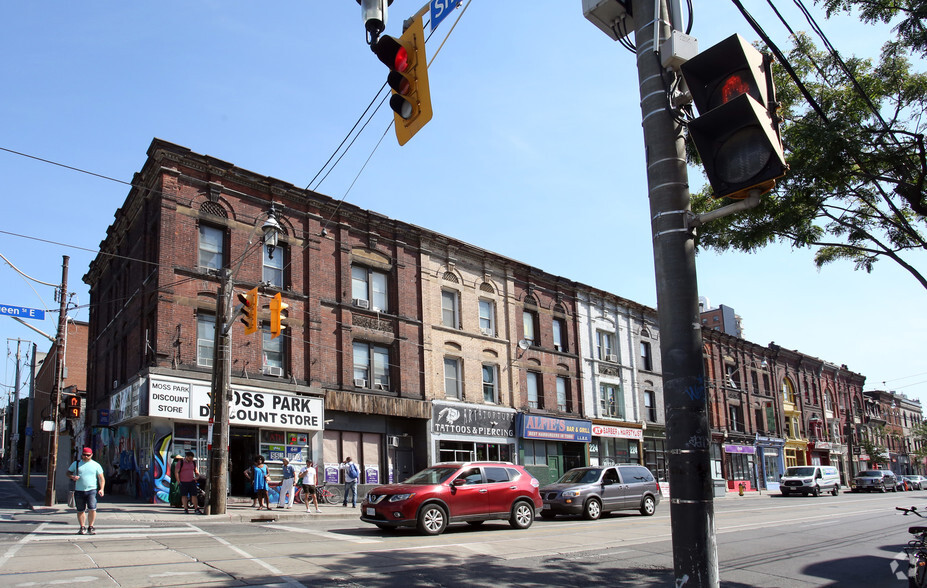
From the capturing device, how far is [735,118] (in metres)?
3.77

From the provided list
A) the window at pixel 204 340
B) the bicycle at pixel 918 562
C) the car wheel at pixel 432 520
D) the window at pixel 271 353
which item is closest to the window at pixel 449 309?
the window at pixel 271 353

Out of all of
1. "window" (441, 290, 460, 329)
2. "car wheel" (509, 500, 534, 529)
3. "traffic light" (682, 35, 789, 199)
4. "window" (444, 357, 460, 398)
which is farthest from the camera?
"window" (441, 290, 460, 329)

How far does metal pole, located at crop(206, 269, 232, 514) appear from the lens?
730 inches

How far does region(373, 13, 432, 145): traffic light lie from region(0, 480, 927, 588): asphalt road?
18.0 ft

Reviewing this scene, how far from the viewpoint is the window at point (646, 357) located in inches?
1666

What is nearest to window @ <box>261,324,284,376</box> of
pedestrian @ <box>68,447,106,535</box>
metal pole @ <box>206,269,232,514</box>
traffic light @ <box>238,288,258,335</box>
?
metal pole @ <box>206,269,232,514</box>

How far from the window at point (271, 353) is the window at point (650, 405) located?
2443 cm

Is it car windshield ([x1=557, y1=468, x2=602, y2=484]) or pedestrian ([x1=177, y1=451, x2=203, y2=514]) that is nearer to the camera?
pedestrian ([x1=177, y1=451, x2=203, y2=514])

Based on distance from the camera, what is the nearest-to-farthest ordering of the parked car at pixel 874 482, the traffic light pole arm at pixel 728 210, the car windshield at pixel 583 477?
the traffic light pole arm at pixel 728 210
the car windshield at pixel 583 477
the parked car at pixel 874 482

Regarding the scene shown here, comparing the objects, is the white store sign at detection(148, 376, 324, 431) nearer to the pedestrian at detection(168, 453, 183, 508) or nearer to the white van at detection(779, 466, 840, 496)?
the pedestrian at detection(168, 453, 183, 508)

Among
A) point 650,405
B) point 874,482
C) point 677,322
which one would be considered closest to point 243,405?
point 677,322

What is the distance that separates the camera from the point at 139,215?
2591 centimetres

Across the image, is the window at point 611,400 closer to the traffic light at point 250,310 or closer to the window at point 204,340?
the window at point 204,340

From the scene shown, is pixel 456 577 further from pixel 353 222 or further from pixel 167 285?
pixel 353 222
